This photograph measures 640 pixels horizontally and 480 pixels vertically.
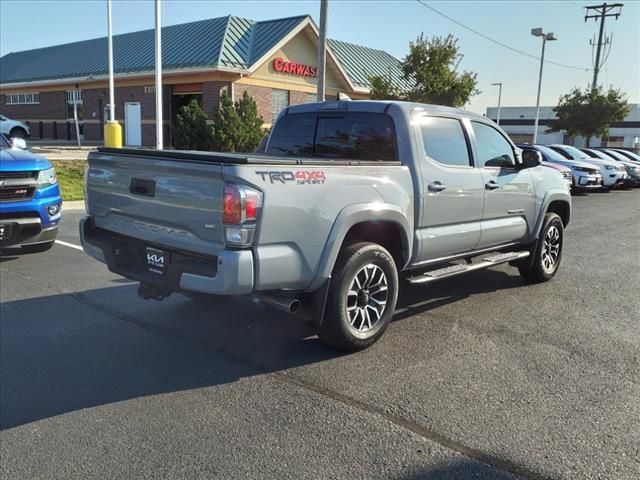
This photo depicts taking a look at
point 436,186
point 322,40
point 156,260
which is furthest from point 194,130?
point 156,260

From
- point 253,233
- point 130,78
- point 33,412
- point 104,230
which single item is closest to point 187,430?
point 33,412

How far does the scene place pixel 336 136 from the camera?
17.7ft

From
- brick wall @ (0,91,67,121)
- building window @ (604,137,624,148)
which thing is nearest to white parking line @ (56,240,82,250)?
brick wall @ (0,91,67,121)

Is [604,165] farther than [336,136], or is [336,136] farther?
[604,165]

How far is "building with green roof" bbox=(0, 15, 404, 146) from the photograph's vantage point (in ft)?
80.8

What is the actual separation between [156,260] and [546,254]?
483 centimetres

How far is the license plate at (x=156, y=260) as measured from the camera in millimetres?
4152

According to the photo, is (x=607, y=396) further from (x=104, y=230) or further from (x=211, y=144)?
(x=211, y=144)

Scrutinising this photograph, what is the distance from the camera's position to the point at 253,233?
12.1ft

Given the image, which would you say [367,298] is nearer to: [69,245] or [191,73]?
[69,245]

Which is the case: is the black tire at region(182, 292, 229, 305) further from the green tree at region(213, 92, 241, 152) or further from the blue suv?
the green tree at region(213, 92, 241, 152)

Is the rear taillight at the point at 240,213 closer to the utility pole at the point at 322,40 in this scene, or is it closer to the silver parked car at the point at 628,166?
the utility pole at the point at 322,40

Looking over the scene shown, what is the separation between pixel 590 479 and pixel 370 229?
247 centimetres

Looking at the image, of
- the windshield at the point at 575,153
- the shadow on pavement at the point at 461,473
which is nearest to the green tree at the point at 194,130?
the windshield at the point at 575,153
